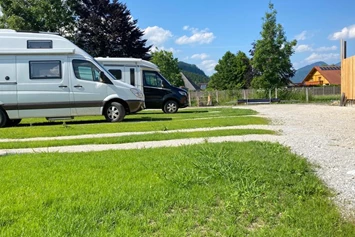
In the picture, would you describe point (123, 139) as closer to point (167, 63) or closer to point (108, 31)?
point (108, 31)

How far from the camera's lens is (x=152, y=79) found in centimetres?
1792

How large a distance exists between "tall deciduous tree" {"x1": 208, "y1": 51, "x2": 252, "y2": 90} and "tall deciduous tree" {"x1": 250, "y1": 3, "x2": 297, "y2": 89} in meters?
32.1

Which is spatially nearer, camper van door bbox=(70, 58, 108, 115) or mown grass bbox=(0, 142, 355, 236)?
mown grass bbox=(0, 142, 355, 236)

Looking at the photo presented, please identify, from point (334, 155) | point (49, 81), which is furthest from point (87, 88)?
point (334, 155)

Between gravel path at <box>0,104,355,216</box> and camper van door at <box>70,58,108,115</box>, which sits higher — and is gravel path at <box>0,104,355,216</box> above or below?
below

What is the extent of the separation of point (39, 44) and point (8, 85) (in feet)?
5.91

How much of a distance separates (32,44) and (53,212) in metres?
10.4

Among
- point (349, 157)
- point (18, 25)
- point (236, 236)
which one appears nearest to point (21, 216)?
point (236, 236)

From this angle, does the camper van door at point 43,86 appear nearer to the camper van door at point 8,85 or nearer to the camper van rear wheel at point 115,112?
the camper van door at point 8,85

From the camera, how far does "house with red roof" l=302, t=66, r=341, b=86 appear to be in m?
61.4

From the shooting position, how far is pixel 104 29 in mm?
37875

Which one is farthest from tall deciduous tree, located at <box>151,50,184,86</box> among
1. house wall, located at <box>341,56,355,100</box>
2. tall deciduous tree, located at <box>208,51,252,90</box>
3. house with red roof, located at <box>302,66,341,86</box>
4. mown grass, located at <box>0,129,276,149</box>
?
mown grass, located at <box>0,129,276,149</box>

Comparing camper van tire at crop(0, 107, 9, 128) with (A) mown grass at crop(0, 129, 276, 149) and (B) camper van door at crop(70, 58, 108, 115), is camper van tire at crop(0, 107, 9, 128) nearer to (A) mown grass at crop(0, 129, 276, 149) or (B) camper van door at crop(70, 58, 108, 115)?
(B) camper van door at crop(70, 58, 108, 115)

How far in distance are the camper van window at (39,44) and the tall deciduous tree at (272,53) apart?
27.9 metres
